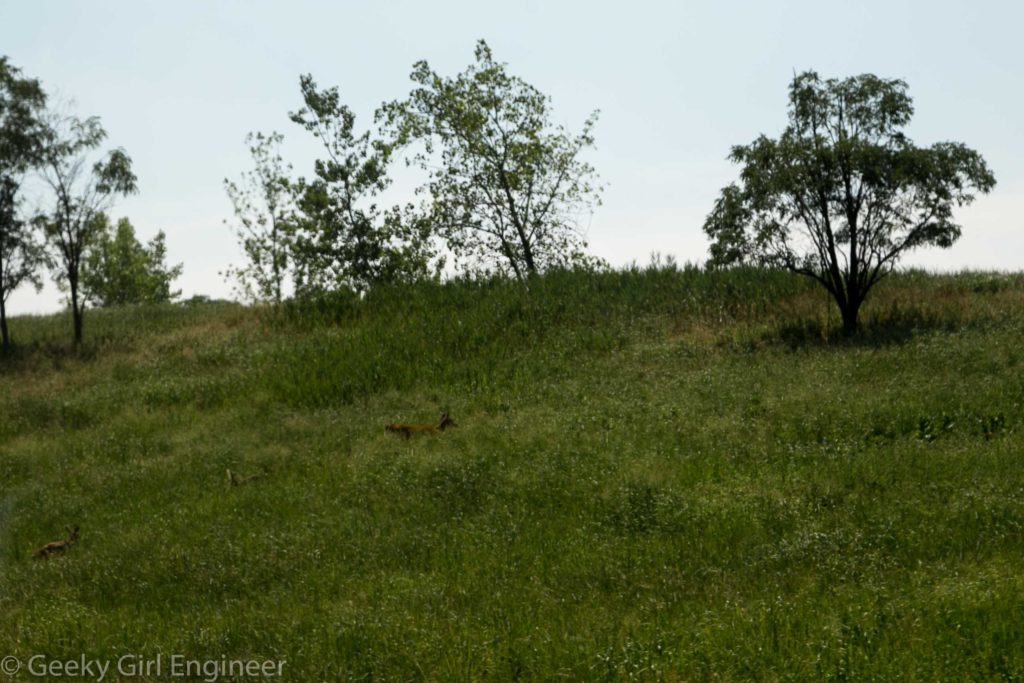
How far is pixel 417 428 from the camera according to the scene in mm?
20469

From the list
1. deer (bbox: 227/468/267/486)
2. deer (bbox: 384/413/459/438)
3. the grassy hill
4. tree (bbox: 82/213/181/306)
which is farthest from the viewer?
tree (bbox: 82/213/181/306)

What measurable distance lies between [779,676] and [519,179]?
35873mm

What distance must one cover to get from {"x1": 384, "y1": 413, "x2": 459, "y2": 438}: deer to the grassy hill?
600 mm

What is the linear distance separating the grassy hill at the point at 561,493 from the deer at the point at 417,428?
23.6 inches

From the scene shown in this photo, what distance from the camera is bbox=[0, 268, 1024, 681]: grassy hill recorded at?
10.5 meters

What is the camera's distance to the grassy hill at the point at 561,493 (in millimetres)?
10477

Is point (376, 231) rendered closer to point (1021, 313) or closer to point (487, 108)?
point (487, 108)

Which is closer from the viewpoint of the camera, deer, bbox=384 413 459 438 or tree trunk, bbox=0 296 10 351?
deer, bbox=384 413 459 438

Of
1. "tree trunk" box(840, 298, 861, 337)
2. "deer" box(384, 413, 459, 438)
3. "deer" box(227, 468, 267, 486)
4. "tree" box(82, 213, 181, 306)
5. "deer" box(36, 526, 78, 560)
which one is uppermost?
"tree" box(82, 213, 181, 306)

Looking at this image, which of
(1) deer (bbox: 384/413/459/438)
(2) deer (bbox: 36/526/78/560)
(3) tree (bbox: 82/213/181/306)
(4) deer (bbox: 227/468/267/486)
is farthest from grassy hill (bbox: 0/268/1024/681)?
(3) tree (bbox: 82/213/181/306)

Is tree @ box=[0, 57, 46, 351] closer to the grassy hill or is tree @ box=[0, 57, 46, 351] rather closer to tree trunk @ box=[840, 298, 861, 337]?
the grassy hill

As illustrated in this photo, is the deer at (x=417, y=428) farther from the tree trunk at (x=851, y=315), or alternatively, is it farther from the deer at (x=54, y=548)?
the tree trunk at (x=851, y=315)

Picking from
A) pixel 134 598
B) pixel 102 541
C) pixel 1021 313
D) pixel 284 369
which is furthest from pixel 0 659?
pixel 1021 313

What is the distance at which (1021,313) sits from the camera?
25469 millimetres
